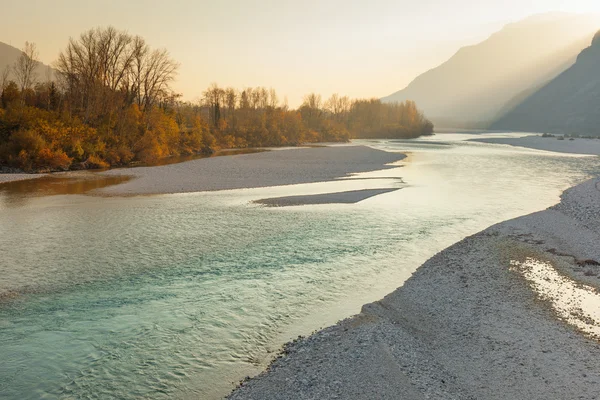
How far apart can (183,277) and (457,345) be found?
11.2 meters

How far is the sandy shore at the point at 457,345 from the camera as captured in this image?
9516 mm

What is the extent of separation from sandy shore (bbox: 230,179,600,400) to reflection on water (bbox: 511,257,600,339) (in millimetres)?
81

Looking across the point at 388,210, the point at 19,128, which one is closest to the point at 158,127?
the point at 19,128

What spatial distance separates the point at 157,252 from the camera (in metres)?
20.9

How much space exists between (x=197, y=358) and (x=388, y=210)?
76.4 ft

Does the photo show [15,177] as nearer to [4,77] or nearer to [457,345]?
[4,77]

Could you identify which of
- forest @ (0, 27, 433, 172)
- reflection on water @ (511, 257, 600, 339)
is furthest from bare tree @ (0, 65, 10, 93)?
reflection on water @ (511, 257, 600, 339)

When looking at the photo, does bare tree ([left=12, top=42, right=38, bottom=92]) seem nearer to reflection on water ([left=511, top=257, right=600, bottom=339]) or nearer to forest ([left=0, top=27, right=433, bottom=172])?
forest ([left=0, top=27, right=433, bottom=172])

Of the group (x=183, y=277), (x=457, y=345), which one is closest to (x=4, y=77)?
(x=183, y=277)

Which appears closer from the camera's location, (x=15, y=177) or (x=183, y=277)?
(x=183, y=277)

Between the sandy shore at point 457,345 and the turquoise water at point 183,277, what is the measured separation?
3.73ft

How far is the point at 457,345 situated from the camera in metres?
11.8

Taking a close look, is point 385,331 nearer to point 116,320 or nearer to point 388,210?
point 116,320

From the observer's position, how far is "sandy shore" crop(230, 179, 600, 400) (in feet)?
31.2
